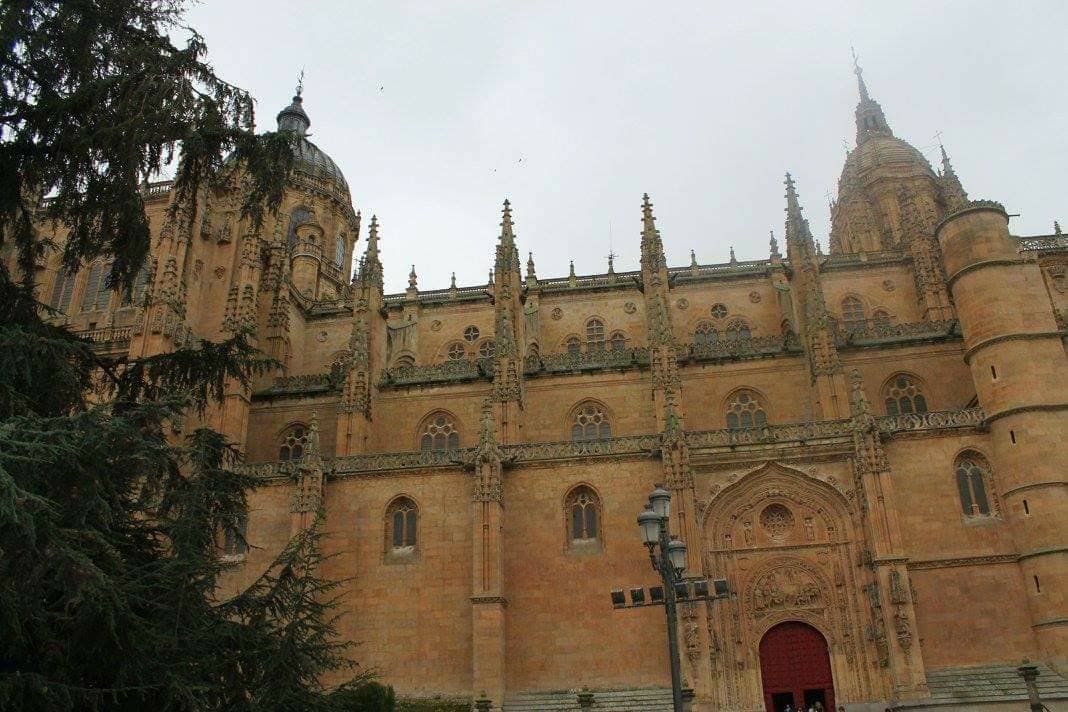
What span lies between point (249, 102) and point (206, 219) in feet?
78.6

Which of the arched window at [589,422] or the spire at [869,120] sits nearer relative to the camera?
the arched window at [589,422]

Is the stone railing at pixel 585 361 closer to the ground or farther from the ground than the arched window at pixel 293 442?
farther from the ground

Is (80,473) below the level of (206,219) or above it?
below

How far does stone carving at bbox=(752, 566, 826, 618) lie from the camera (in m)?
25.9

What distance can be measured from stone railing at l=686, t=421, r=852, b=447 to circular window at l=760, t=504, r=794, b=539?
208 cm

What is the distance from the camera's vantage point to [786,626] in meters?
25.9

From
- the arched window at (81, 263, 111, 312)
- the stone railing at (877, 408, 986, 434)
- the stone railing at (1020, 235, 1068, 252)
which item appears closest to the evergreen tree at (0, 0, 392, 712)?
the stone railing at (877, 408, 986, 434)

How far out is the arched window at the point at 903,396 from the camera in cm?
3384

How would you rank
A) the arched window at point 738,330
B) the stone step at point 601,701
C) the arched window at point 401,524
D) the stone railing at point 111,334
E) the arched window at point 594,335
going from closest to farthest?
1. the stone step at point 601,701
2. the arched window at point 401,524
3. the stone railing at point 111,334
4. the arched window at point 738,330
5. the arched window at point 594,335

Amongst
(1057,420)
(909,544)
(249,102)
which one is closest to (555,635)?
(909,544)

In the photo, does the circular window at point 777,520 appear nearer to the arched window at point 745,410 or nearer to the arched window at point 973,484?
the arched window at point 973,484

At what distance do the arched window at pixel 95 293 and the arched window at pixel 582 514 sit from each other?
936 inches

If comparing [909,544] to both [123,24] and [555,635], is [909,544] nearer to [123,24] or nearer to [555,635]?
[555,635]

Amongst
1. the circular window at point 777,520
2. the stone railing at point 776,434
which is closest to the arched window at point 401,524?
the stone railing at point 776,434
